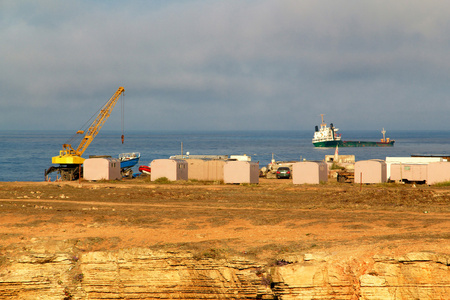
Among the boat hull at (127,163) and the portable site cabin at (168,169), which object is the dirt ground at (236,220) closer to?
the portable site cabin at (168,169)

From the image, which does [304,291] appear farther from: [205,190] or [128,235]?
[205,190]

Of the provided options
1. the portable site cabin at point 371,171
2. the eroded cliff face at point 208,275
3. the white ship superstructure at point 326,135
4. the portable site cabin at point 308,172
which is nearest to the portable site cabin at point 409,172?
the portable site cabin at point 371,171

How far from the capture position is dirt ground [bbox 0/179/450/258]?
2211 cm

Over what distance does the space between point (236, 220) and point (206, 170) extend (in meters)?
26.3

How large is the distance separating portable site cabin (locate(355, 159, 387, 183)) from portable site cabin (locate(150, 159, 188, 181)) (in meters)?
17.7

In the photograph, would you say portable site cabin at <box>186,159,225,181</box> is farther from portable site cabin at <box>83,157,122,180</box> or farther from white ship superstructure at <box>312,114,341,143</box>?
white ship superstructure at <box>312,114,341,143</box>

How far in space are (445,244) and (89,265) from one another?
14.5 m

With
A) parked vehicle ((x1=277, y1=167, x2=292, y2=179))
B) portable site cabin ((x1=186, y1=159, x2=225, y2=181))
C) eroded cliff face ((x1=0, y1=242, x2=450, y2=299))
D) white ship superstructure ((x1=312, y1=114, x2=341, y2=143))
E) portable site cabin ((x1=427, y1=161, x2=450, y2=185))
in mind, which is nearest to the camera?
eroded cliff face ((x1=0, y1=242, x2=450, y2=299))

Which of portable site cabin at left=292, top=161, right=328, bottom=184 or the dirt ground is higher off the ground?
portable site cabin at left=292, top=161, right=328, bottom=184

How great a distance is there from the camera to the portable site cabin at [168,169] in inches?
2063

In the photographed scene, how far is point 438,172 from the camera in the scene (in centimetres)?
4809

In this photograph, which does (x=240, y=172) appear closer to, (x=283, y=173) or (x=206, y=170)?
(x=206, y=170)

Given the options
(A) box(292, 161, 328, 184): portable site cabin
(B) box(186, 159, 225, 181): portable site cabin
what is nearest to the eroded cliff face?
(A) box(292, 161, 328, 184): portable site cabin

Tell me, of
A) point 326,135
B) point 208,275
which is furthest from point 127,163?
point 326,135
